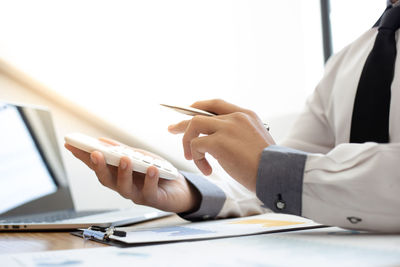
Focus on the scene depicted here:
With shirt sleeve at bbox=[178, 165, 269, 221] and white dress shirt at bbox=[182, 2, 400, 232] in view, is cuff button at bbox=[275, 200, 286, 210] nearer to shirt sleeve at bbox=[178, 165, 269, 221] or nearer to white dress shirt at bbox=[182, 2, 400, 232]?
white dress shirt at bbox=[182, 2, 400, 232]

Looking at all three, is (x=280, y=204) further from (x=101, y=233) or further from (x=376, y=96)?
(x=376, y=96)

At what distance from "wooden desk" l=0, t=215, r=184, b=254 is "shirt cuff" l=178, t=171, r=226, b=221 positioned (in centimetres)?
24

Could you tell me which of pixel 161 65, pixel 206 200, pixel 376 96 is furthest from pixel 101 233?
pixel 161 65

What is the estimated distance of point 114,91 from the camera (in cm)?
135

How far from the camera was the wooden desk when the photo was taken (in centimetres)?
45

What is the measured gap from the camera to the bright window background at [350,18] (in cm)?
141

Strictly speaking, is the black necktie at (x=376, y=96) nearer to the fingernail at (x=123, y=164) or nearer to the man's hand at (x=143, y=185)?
the man's hand at (x=143, y=185)

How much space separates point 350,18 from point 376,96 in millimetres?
847

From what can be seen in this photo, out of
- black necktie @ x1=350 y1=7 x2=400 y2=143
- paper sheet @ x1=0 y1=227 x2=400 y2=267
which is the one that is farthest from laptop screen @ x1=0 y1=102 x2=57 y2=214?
black necktie @ x1=350 y1=7 x2=400 y2=143

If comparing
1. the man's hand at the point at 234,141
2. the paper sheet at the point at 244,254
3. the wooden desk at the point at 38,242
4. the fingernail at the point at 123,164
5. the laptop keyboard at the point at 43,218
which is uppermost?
the man's hand at the point at 234,141

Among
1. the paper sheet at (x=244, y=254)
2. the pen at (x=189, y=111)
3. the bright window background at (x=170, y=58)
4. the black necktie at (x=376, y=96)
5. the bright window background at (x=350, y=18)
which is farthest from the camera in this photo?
the bright window background at (x=350, y=18)

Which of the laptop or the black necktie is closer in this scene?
the black necktie

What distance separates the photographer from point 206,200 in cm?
77

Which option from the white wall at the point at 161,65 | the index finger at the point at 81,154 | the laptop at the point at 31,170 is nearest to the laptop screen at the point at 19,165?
the laptop at the point at 31,170
